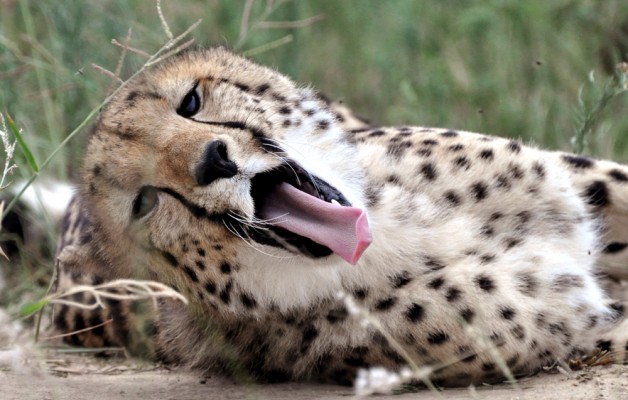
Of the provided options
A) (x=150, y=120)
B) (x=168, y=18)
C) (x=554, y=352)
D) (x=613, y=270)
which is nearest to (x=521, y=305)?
(x=554, y=352)

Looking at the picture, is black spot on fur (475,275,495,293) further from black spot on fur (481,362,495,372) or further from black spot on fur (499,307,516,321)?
black spot on fur (481,362,495,372)

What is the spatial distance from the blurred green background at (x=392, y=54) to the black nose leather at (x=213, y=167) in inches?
69.3

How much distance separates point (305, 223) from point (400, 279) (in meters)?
0.40

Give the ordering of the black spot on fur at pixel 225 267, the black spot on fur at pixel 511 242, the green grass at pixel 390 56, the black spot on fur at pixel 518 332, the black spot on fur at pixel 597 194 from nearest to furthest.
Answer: the black spot on fur at pixel 225 267 < the black spot on fur at pixel 518 332 < the black spot on fur at pixel 511 242 < the black spot on fur at pixel 597 194 < the green grass at pixel 390 56

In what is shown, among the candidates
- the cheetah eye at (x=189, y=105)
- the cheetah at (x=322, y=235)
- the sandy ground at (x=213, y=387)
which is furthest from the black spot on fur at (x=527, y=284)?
the cheetah eye at (x=189, y=105)

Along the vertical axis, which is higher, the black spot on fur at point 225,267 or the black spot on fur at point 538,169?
the black spot on fur at point 538,169

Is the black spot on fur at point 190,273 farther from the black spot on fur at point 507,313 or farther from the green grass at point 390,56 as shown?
the green grass at point 390,56

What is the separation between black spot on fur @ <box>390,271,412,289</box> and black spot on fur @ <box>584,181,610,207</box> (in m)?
0.73

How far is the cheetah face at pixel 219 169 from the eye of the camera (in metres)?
2.29

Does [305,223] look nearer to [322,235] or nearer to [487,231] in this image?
[322,235]

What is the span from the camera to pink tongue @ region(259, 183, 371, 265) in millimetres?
2291

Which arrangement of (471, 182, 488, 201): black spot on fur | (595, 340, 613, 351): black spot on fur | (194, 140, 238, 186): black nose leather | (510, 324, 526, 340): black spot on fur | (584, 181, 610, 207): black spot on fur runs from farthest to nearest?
(584, 181, 610, 207): black spot on fur < (471, 182, 488, 201): black spot on fur < (595, 340, 613, 351): black spot on fur < (510, 324, 526, 340): black spot on fur < (194, 140, 238, 186): black nose leather

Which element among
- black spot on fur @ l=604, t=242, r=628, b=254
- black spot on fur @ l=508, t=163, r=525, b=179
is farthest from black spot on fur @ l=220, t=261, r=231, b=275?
black spot on fur @ l=604, t=242, r=628, b=254

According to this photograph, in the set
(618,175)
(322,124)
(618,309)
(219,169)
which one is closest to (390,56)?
(618,175)
